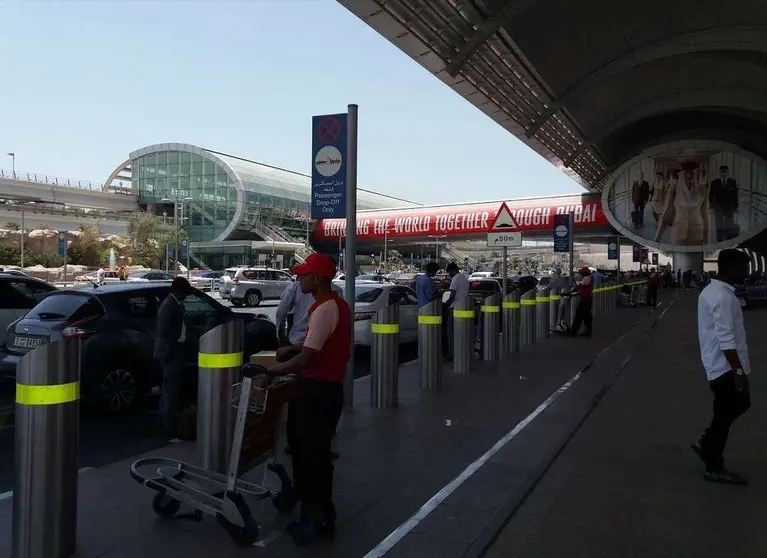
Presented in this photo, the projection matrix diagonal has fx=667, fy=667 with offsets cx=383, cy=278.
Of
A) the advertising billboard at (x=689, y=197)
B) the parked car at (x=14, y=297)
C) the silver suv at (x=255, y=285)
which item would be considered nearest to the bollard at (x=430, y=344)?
the parked car at (x=14, y=297)

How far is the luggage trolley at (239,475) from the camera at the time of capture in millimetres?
4078

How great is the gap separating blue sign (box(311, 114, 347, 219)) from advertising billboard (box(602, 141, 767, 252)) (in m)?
50.3

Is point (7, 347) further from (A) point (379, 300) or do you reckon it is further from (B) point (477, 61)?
(B) point (477, 61)

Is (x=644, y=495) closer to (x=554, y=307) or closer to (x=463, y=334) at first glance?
(x=463, y=334)

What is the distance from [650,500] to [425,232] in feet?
210

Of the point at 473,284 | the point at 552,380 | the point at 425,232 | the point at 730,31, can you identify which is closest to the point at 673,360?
the point at 552,380

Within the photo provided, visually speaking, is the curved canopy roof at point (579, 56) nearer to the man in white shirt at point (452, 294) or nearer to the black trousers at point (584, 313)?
the man in white shirt at point (452, 294)

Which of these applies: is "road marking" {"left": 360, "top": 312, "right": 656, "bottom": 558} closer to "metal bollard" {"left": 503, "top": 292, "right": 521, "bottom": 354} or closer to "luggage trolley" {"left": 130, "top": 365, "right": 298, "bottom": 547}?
"luggage trolley" {"left": 130, "top": 365, "right": 298, "bottom": 547}

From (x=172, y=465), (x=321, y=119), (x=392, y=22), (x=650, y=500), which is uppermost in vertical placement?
(x=392, y=22)

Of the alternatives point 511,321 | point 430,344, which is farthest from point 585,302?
point 430,344

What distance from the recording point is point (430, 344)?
31.6ft

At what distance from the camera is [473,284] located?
2112 centimetres

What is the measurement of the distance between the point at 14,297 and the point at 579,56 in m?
22.1

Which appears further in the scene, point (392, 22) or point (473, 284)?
point (473, 284)
